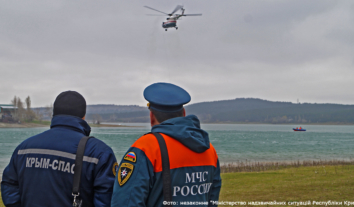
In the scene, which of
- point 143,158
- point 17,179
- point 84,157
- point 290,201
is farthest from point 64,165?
point 290,201

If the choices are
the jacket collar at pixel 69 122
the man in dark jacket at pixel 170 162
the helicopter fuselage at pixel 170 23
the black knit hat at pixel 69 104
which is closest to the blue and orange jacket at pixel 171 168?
the man in dark jacket at pixel 170 162

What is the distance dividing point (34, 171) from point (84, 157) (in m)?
0.56

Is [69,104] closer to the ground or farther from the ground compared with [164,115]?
farther from the ground

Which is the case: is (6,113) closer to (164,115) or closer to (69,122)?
(69,122)

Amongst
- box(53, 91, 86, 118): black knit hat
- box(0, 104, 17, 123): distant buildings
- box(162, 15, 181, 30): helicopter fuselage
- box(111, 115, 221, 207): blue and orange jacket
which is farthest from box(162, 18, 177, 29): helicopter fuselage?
box(0, 104, 17, 123): distant buildings

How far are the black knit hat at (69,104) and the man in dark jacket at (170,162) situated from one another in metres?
0.93

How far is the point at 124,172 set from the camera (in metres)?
2.49

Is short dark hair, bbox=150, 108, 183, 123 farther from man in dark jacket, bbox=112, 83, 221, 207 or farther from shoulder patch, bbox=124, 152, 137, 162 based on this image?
shoulder patch, bbox=124, 152, 137, 162

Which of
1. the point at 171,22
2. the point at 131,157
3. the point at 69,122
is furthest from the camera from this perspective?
the point at 171,22

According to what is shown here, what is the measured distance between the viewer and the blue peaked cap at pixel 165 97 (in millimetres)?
2891

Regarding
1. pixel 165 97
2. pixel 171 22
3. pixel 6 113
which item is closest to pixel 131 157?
pixel 165 97

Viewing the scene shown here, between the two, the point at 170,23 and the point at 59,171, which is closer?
the point at 59,171

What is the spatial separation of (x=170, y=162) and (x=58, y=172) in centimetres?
124

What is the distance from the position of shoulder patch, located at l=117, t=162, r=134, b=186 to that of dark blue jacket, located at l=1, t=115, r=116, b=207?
556 millimetres
